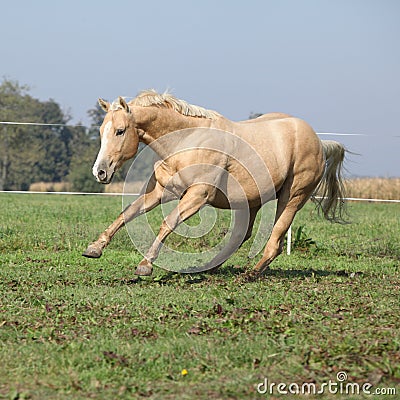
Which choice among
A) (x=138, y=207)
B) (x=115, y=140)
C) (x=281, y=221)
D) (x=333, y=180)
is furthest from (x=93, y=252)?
(x=333, y=180)

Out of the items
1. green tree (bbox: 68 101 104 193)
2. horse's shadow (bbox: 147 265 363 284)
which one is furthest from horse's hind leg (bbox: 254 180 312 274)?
green tree (bbox: 68 101 104 193)

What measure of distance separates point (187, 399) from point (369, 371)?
1237 mm

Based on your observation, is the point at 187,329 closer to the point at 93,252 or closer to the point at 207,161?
the point at 93,252

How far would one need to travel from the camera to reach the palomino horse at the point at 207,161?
747 cm

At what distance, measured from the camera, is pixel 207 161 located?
7.80 m

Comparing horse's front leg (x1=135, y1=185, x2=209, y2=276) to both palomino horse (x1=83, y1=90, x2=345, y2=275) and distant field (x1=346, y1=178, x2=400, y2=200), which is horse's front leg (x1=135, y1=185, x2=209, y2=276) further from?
distant field (x1=346, y1=178, x2=400, y2=200)

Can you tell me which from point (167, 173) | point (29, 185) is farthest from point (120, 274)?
point (29, 185)

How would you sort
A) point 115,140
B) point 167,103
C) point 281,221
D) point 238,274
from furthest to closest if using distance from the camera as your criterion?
point 281,221 < point 238,274 < point 167,103 < point 115,140

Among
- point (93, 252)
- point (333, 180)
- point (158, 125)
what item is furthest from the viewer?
point (333, 180)

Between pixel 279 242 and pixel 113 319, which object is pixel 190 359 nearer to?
pixel 113 319

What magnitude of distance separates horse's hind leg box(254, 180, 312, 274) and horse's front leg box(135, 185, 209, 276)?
49.4 inches

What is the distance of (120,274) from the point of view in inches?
328

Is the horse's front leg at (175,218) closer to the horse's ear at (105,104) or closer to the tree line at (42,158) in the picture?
the horse's ear at (105,104)

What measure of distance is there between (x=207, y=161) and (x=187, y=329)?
8.59ft
